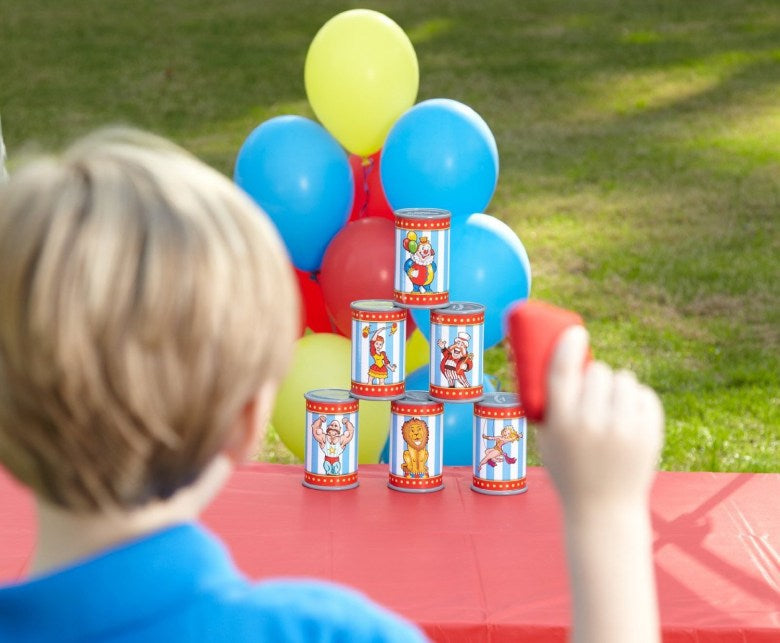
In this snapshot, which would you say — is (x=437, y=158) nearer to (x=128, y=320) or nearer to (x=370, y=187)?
(x=370, y=187)

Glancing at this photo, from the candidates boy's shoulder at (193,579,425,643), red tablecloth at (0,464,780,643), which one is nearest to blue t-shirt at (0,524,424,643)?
boy's shoulder at (193,579,425,643)

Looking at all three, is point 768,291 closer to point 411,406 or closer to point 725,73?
point 411,406

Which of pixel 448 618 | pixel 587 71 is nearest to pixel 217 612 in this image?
pixel 448 618

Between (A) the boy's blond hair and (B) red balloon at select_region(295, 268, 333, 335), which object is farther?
(B) red balloon at select_region(295, 268, 333, 335)

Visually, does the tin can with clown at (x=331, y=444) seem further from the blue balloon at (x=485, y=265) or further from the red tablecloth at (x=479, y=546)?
the blue balloon at (x=485, y=265)

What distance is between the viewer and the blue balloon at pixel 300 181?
300 cm

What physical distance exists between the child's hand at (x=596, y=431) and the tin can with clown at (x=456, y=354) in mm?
2019

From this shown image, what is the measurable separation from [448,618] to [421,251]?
89cm

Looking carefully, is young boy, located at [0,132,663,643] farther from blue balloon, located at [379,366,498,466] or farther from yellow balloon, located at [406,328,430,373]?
yellow balloon, located at [406,328,430,373]

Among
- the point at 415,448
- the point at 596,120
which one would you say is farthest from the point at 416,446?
the point at 596,120

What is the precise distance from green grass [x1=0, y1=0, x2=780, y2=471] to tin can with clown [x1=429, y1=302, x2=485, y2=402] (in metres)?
1.03

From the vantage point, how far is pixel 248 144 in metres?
3.08

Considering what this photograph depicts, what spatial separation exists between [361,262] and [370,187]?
306mm

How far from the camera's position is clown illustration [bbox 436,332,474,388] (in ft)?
8.88
